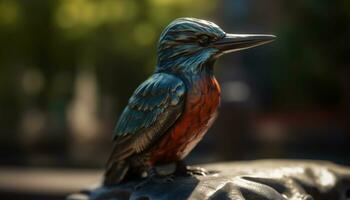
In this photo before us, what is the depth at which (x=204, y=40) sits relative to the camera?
2.93 meters

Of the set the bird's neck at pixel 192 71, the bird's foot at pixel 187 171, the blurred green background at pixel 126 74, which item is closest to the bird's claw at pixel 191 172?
the bird's foot at pixel 187 171

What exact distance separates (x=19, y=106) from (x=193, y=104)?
1202 cm

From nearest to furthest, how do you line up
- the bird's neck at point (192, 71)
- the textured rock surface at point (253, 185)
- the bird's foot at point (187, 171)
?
the textured rock surface at point (253, 185) < the bird's neck at point (192, 71) < the bird's foot at point (187, 171)

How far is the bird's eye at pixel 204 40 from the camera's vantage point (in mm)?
2930

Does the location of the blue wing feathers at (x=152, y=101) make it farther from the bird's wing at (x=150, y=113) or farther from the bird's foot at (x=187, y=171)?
the bird's foot at (x=187, y=171)

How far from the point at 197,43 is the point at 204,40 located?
33 millimetres

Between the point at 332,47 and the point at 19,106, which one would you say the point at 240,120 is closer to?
the point at 332,47

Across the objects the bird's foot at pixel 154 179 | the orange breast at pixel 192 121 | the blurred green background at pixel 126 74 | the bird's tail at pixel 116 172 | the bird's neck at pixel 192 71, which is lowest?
the blurred green background at pixel 126 74

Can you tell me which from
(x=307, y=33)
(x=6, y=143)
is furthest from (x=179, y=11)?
(x=6, y=143)

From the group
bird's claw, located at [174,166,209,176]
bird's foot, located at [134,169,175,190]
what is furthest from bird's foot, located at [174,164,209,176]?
bird's foot, located at [134,169,175,190]

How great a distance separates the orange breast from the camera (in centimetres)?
288

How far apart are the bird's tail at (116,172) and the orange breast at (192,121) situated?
0.19 meters

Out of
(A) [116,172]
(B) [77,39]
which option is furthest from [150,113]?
(B) [77,39]

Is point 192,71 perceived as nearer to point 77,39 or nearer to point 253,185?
point 253,185
